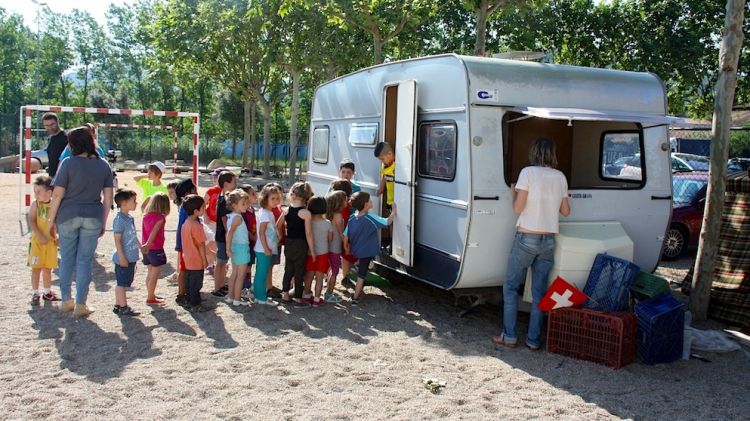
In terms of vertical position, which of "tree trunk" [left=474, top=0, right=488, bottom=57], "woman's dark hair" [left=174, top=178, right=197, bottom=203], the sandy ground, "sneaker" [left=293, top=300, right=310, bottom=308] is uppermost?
"tree trunk" [left=474, top=0, right=488, bottom=57]

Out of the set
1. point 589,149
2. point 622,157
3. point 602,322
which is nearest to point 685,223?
point 589,149

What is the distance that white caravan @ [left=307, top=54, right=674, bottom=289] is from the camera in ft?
19.8

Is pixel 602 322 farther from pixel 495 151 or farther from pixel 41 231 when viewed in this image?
pixel 41 231

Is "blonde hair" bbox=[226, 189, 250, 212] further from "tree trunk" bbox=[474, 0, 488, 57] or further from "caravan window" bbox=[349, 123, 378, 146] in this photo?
"tree trunk" bbox=[474, 0, 488, 57]

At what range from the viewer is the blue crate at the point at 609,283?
18.9 ft

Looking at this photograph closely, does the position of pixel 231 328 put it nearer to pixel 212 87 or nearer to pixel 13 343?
pixel 13 343

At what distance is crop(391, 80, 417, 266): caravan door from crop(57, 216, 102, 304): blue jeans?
2.91 meters

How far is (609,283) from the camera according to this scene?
5.82 meters

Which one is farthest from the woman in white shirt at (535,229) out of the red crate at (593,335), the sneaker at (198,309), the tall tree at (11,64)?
the tall tree at (11,64)

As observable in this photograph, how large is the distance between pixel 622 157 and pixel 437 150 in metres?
2.14

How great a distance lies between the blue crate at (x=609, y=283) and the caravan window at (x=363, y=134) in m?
3.12

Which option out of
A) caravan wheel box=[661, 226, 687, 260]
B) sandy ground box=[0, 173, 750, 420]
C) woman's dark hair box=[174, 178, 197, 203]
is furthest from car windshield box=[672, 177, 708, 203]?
woman's dark hair box=[174, 178, 197, 203]

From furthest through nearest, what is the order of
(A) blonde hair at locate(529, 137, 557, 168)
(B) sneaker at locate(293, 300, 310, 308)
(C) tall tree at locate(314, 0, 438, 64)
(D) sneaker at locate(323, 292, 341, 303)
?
(C) tall tree at locate(314, 0, 438, 64) → (D) sneaker at locate(323, 292, 341, 303) → (B) sneaker at locate(293, 300, 310, 308) → (A) blonde hair at locate(529, 137, 557, 168)

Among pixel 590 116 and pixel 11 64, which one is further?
pixel 11 64
